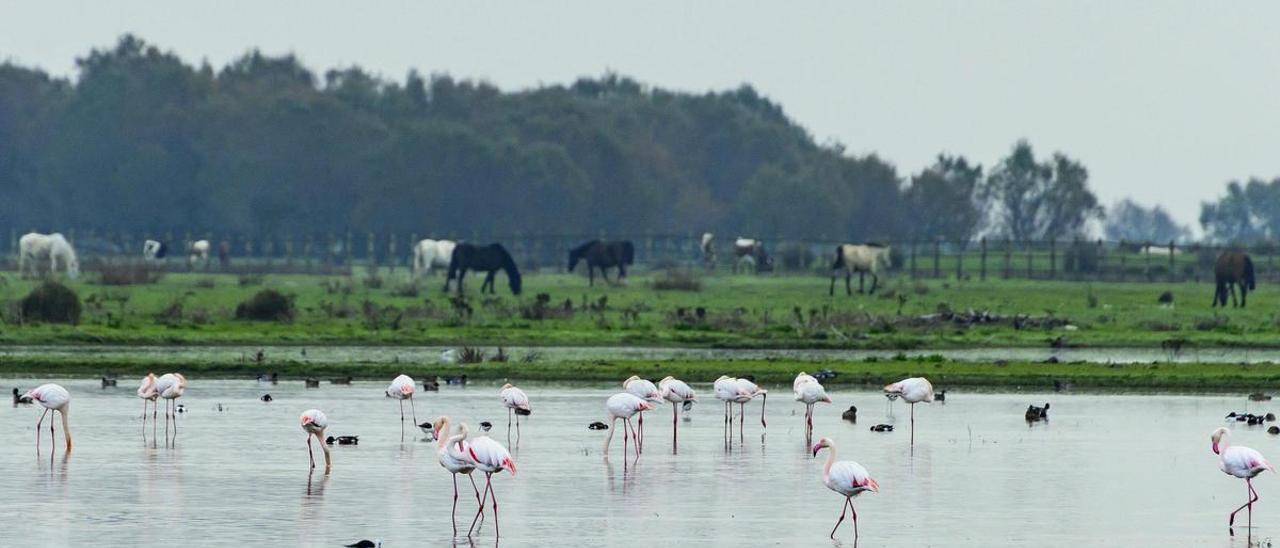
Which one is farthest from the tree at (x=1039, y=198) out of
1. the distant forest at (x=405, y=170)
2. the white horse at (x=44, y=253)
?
the white horse at (x=44, y=253)

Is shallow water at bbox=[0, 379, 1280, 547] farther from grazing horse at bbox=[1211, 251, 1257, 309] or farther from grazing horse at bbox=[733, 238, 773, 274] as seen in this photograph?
grazing horse at bbox=[733, 238, 773, 274]

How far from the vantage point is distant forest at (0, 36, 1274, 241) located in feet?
427

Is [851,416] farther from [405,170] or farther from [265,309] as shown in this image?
[405,170]

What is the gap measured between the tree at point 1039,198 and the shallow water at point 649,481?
12238cm

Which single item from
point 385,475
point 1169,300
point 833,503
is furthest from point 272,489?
point 1169,300

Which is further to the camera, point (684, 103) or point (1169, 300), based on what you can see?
point (684, 103)

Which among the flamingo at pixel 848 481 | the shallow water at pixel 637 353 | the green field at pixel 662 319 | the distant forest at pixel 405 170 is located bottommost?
the flamingo at pixel 848 481

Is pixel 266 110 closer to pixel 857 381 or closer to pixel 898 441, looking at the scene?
pixel 857 381

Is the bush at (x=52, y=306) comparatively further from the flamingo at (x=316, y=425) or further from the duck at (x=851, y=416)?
the flamingo at (x=316, y=425)

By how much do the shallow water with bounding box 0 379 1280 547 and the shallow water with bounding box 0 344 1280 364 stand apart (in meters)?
8.59

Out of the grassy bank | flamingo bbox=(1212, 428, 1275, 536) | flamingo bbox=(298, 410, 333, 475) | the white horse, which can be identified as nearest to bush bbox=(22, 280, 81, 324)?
the grassy bank

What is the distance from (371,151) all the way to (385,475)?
370 feet

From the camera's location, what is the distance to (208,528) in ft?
62.4

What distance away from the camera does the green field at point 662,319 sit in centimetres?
4497
